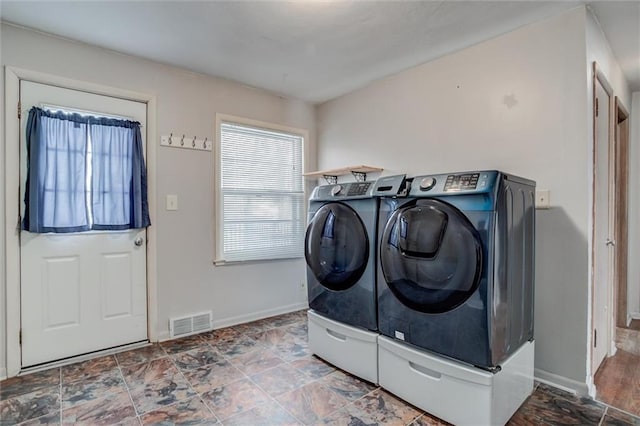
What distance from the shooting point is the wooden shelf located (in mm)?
3110

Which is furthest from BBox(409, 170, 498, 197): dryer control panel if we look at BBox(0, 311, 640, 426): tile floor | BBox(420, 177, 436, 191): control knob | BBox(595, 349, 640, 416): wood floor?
BBox(595, 349, 640, 416): wood floor

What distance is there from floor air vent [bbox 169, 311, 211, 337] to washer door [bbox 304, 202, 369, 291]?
48.5 inches

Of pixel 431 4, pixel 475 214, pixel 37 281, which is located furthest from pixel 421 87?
pixel 37 281

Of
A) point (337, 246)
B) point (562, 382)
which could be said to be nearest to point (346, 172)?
point (337, 246)

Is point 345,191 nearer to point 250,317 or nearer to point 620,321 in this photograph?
point 250,317

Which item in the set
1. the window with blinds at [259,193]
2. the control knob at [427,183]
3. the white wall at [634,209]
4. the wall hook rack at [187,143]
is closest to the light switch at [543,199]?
the control knob at [427,183]

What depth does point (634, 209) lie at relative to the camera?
3305 mm

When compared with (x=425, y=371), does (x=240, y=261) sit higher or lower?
higher

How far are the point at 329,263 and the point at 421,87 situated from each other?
1.68m

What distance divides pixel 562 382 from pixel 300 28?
2764 mm

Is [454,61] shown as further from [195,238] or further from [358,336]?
[195,238]

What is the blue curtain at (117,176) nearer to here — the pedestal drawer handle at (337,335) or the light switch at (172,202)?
the light switch at (172,202)

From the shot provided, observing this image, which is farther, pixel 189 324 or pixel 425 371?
pixel 189 324

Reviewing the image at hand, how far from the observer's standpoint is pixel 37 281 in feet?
7.54
